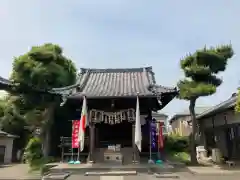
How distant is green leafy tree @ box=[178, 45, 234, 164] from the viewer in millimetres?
14586

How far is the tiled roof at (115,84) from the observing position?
14.0m

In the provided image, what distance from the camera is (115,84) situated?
54.9ft

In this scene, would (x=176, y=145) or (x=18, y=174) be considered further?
(x=176, y=145)

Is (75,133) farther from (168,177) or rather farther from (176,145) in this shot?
(176,145)

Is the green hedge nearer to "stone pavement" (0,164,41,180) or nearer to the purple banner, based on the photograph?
the purple banner

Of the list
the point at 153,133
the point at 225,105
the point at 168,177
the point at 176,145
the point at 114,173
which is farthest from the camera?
the point at 176,145

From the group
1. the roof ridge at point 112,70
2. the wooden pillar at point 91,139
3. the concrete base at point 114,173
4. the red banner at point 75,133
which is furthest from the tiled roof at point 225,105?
the red banner at point 75,133

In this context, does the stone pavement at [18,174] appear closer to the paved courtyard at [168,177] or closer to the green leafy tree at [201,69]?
the paved courtyard at [168,177]

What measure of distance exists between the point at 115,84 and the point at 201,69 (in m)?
6.18

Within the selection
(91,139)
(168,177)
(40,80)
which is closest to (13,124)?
(40,80)

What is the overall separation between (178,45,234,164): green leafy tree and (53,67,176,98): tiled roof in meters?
1.41

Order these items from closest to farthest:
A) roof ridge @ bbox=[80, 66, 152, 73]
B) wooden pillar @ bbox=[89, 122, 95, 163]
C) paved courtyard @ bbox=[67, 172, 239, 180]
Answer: paved courtyard @ bbox=[67, 172, 239, 180]
wooden pillar @ bbox=[89, 122, 95, 163]
roof ridge @ bbox=[80, 66, 152, 73]

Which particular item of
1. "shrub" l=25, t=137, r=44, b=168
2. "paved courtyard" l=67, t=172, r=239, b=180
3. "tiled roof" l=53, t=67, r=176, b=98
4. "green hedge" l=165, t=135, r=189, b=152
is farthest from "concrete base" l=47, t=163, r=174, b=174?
"green hedge" l=165, t=135, r=189, b=152

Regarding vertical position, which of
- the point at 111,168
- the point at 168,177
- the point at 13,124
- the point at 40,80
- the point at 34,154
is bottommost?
the point at 168,177
